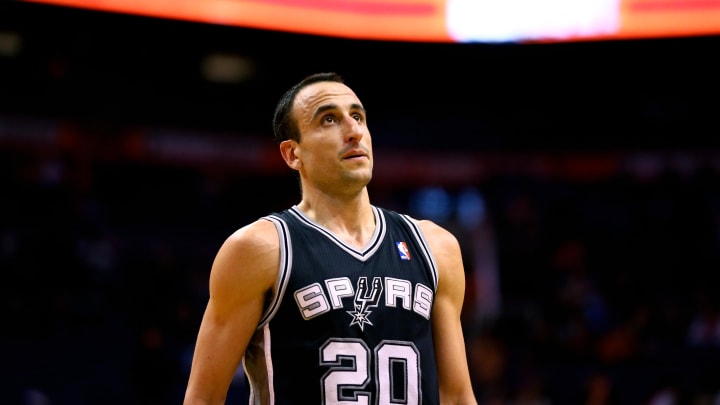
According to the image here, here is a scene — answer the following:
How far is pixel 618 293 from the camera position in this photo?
33.6ft

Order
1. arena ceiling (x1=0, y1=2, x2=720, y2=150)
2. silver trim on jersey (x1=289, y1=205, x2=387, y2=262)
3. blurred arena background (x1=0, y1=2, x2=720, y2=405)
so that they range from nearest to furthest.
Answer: silver trim on jersey (x1=289, y1=205, x2=387, y2=262) < blurred arena background (x1=0, y1=2, x2=720, y2=405) < arena ceiling (x1=0, y1=2, x2=720, y2=150)

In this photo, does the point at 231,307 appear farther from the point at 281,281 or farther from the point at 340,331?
the point at 340,331

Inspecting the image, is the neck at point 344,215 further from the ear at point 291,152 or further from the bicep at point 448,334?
the bicep at point 448,334

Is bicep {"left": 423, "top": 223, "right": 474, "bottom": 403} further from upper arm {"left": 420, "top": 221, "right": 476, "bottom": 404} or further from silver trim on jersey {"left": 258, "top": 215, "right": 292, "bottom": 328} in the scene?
silver trim on jersey {"left": 258, "top": 215, "right": 292, "bottom": 328}

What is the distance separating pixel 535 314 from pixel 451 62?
9.41ft

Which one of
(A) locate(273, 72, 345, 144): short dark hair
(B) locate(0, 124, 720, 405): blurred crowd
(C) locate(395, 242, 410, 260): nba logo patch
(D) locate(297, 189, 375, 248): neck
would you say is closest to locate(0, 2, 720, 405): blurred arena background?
(B) locate(0, 124, 720, 405): blurred crowd

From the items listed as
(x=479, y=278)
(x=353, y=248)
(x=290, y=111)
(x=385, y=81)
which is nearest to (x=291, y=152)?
(x=290, y=111)

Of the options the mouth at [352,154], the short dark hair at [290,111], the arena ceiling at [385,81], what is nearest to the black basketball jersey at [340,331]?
the mouth at [352,154]

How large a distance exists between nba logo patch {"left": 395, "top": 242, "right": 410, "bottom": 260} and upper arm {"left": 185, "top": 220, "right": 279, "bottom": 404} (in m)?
0.46

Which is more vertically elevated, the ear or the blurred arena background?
the blurred arena background

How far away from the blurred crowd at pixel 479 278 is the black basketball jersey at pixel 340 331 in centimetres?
454

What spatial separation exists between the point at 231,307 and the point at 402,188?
1223 cm

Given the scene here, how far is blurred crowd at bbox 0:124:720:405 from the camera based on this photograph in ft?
27.1

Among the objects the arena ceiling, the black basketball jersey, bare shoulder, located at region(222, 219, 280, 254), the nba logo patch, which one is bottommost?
the black basketball jersey
